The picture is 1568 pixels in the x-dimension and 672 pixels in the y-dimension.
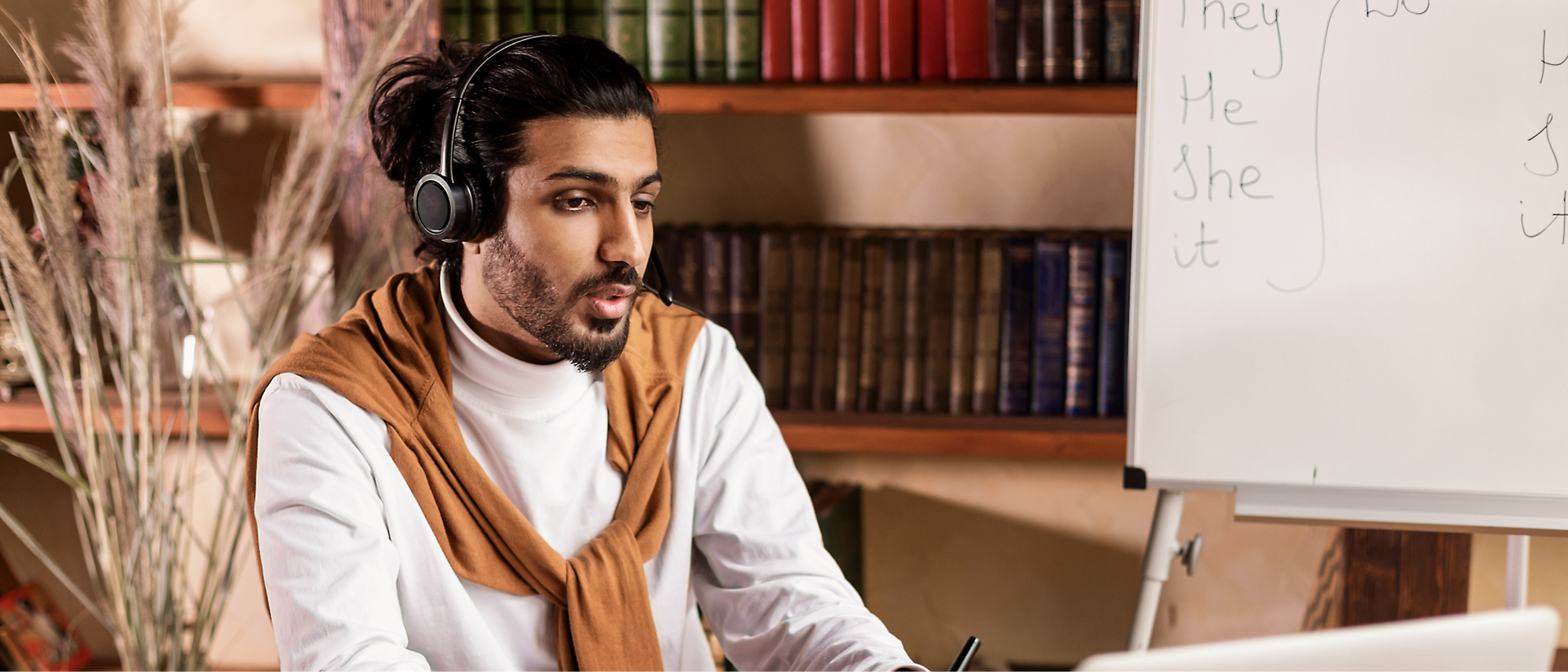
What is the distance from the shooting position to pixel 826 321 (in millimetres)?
1641

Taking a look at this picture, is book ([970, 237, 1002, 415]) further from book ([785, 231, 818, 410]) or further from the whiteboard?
the whiteboard

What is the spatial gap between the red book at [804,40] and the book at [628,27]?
0.16 meters

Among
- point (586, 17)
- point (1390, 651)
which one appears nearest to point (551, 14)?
point (586, 17)

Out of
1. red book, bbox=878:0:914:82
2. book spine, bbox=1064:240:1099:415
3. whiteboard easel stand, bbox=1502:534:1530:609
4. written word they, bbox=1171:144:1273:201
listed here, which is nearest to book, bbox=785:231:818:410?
red book, bbox=878:0:914:82

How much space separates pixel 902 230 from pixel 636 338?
2.21ft

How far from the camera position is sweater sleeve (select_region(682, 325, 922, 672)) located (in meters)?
1.06

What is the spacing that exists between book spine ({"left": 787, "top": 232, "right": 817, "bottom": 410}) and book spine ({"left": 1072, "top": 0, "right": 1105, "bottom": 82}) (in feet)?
1.51

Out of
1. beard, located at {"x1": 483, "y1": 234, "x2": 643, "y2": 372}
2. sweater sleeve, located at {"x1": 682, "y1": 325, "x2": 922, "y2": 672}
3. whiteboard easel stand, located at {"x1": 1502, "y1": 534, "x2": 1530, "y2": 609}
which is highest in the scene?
beard, located at {"x1": 483, "y1": 234, "x2": 643, "y2": 372}

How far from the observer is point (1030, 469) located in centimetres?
191

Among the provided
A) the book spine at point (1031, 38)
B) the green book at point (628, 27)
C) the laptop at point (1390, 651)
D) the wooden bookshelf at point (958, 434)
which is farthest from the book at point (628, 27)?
the laptop at point (1390, 651)

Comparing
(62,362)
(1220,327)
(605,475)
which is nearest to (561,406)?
(605,475)

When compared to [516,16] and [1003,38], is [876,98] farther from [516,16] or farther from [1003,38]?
[516,16]

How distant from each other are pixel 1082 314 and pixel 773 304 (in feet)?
1.53

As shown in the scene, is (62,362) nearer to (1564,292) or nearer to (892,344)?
(892,344)
